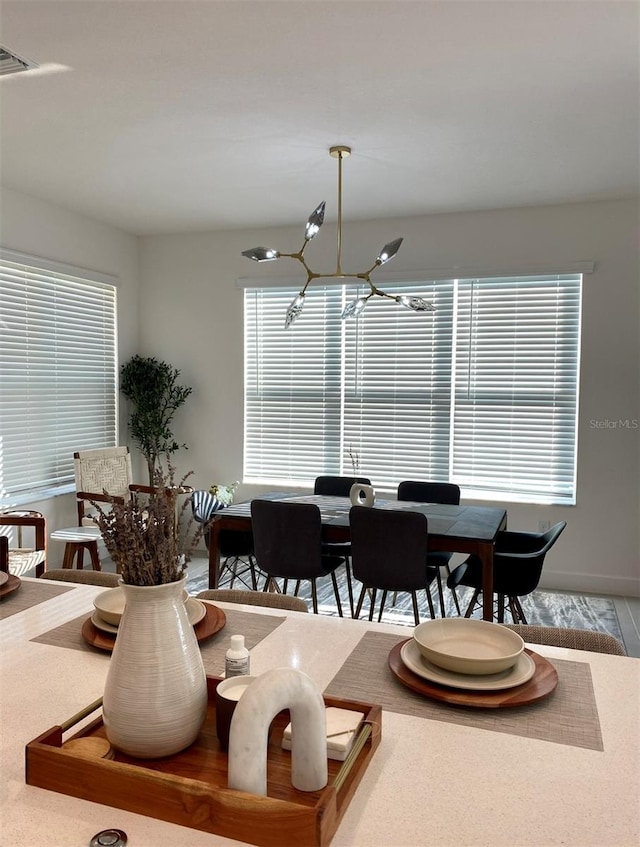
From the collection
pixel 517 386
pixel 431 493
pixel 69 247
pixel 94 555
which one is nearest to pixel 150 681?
pixel 431 493

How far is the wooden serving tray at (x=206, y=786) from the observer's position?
2.83 ft

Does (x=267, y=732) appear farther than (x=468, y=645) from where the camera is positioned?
No

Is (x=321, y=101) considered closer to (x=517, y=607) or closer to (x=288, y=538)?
(x=288, y=538)

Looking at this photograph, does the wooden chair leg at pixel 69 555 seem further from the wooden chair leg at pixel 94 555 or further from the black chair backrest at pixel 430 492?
the black chair backrest at pixel 430 492

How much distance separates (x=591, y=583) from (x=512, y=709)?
12.6 feet

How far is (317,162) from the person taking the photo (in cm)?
379

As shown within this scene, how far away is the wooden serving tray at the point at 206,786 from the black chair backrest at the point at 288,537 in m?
2.26

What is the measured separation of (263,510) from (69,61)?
2.22m

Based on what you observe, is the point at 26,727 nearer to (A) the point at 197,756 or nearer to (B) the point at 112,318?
(A) the point at 197,756

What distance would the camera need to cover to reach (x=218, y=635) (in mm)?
1586

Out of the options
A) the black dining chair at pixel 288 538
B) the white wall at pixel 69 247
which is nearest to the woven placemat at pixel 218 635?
the black dining chair at pixel 288 538

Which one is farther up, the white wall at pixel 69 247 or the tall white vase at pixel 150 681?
the white wall at pixel 69 247

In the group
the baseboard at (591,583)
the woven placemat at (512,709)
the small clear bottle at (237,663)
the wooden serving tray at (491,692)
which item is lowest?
the baseboard at (591,583)

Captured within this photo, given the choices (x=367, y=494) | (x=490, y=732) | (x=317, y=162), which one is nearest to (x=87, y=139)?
(x=317, y=162)
